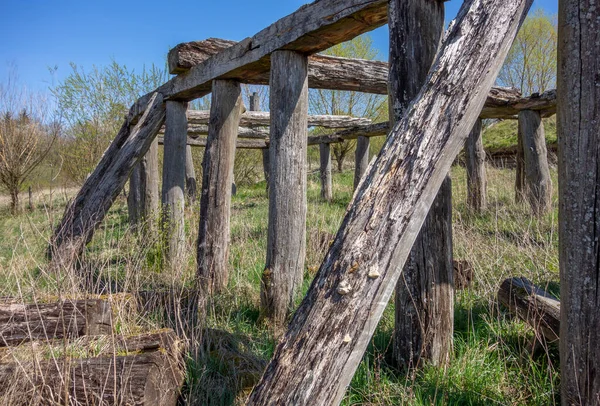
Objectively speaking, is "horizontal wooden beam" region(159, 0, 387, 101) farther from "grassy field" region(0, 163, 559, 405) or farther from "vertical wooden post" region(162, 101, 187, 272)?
"grassy field" region(0, 163, 559, 405)

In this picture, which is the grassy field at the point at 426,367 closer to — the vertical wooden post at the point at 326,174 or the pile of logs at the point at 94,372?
the pile of logs at the point at 94,372

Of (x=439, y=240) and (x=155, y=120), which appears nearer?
(x=439, y=240)

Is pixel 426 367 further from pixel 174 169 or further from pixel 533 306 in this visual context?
pixel 174 169

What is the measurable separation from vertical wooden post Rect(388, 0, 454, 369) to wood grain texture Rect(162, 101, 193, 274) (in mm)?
3667

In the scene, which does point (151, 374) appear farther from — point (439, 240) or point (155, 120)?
point (155, 120)

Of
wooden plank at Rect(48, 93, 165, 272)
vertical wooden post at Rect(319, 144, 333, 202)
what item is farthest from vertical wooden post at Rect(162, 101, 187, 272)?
vertical wooden post at Rect(319, 144, 333, 202)

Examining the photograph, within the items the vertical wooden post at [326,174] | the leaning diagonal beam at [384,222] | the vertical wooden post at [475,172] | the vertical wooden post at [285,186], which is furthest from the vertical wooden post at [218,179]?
the vertical wooden post at [326,174]

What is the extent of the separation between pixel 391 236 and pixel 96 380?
1.71 m

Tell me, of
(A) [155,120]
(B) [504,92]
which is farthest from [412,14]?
(B) [504,92]

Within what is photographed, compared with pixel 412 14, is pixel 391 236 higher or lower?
lower

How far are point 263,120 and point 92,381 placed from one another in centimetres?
752

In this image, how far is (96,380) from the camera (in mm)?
2406

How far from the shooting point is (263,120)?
948 cm

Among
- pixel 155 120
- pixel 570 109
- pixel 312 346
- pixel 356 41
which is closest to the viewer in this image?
pixel 312 346
